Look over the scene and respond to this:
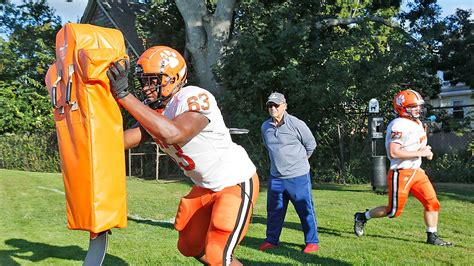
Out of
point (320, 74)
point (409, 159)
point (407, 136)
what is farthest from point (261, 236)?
point (320, 74)

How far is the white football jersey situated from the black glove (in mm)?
4561

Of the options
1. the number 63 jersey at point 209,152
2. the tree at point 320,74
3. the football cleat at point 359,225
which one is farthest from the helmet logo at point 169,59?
the tree at point 320,74

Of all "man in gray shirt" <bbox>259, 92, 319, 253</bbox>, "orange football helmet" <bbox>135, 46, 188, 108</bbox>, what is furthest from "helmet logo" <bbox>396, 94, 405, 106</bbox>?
"orange football helmet" <bbox>135, 46, 188, 108</bbox>

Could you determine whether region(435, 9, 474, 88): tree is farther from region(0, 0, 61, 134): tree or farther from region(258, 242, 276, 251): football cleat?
region(0, 0, 61, 134): tree

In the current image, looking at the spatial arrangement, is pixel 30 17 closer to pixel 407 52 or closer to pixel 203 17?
pixel 203 17

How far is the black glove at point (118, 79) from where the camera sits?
10.2 ft

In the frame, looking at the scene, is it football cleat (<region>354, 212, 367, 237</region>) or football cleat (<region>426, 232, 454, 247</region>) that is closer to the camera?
football cleat (<region>426, 232, 454, 247</region>)

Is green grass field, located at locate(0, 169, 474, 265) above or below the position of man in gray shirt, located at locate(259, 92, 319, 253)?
below

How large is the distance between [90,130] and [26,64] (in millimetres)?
26471

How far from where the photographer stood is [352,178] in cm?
1551

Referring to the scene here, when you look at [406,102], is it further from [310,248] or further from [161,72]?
[161,72]

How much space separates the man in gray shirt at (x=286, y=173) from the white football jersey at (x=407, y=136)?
1.06 meters

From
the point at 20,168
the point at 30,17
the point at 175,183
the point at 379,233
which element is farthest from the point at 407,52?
the point at 30,17

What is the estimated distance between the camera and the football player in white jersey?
6.78 meters
